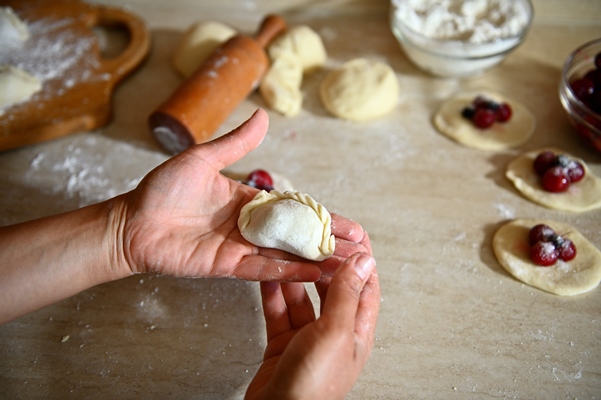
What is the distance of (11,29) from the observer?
2.25 m

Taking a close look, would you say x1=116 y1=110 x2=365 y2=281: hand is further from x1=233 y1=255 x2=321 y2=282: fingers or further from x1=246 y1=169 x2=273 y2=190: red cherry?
x1=246 y1=169 x2=273 y2=190: red cherry

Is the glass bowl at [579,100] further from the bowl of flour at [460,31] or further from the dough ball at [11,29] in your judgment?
the dough ball at [11,29]

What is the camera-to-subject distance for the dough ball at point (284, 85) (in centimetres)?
215

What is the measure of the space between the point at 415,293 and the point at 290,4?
5.96 ft

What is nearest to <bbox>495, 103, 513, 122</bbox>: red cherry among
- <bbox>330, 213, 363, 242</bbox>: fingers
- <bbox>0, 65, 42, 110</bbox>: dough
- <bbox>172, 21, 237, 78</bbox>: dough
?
<bbox>330, 213, 363, 242</bbox>: fingers

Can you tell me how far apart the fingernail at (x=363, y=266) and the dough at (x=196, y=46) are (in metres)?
1.51

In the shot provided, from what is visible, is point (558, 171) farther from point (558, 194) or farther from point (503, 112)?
point (503, 112)

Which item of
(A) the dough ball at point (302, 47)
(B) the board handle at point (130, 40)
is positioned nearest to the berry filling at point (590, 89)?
(A) the dough ball at point (302, 47)

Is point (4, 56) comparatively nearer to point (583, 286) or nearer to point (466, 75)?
point (466, 75)

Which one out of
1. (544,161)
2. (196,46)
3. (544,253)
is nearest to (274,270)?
(544,253)

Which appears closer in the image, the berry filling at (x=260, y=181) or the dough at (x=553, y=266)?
the dough at (x=553, y=266)

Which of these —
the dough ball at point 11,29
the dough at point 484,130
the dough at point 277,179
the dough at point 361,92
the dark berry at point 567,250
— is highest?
the dough ball at point 11,29

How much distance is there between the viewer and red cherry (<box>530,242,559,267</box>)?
1.57 m

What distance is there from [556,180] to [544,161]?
10 cm
